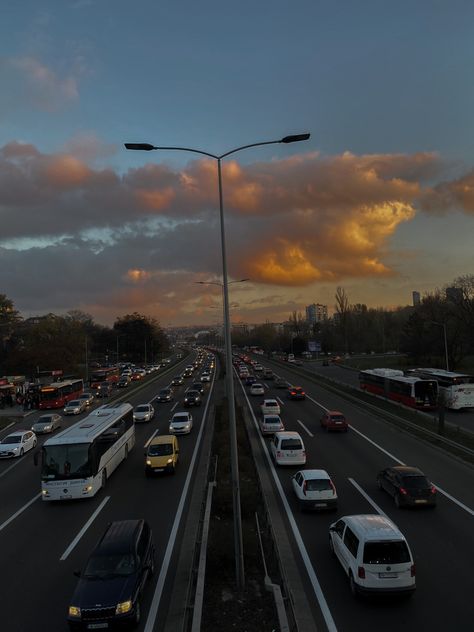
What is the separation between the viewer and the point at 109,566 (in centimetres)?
1046

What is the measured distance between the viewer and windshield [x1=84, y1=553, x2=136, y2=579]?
1029cm

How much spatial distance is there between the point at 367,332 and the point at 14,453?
12621 centimetres

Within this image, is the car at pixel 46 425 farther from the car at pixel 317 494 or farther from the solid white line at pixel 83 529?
the car at pixel 317 494

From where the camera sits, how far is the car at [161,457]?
71.2 feet

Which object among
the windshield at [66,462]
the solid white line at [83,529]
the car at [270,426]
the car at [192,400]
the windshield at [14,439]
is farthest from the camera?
the car at [192,400]

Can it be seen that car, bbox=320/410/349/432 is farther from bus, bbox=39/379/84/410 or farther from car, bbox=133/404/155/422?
bus, bbox=39/379/84/410

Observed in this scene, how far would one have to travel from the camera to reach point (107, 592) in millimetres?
9781

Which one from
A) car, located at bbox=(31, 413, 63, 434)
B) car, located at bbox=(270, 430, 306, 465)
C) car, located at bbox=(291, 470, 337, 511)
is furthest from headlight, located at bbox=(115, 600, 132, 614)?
car, located at bbox=(31, 413, 63, 434)

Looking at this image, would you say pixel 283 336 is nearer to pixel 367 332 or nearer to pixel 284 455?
pixel 367 332

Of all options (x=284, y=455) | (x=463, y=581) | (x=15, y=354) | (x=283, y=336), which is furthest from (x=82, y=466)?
(x=283, y=336)

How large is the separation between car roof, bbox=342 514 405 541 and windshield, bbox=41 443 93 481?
35.9ft

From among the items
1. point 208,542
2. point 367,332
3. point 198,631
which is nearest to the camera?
point 198,631

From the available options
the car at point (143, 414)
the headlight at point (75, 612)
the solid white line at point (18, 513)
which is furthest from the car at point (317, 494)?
the car at point (143, 414)

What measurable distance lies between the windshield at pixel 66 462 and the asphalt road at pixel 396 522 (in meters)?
7.82
